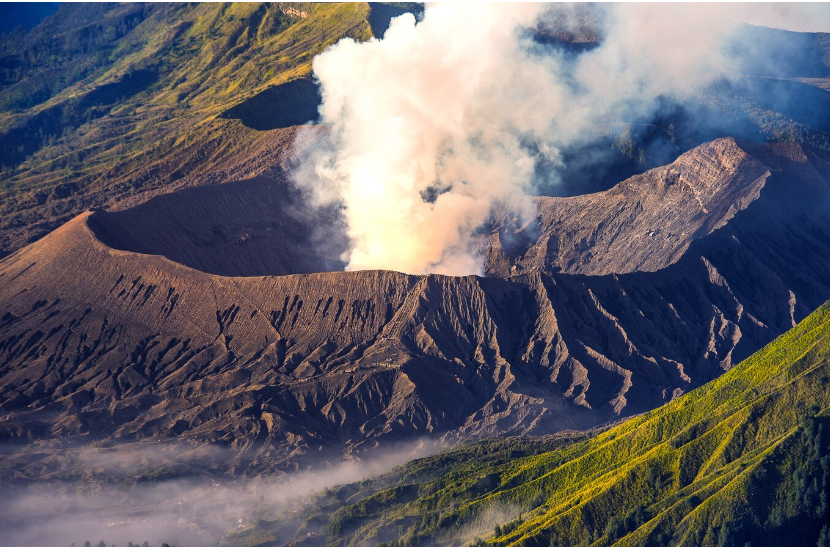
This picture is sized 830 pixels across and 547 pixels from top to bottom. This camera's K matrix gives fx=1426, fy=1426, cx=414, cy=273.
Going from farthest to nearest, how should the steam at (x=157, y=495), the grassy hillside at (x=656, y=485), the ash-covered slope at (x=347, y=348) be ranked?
the ash-covered slope at (x=347, y=348)
the steam at (x=157, y=495)
the grassy hillside at (x=656, y=485)

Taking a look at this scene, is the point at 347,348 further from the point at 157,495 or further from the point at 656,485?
the point at 656,485

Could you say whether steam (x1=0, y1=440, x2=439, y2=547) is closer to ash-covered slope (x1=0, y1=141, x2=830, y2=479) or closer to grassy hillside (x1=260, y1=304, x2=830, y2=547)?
ash-covered slope (x1=0, y1=141, x2=830, y2=479)

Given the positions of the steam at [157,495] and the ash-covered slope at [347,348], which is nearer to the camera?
the steam at [157,495]

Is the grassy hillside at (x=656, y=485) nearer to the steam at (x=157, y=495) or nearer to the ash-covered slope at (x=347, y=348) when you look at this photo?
the steam at (x=157, y=495)

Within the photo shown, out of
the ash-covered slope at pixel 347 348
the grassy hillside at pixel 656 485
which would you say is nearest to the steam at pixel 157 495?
the ash-covered slope at pixel 347 348

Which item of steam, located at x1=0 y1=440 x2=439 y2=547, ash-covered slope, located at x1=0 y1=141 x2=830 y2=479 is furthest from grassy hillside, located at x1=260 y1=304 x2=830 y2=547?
ash-covered slope, located at x1=0 y1=141 x2=830 y2=479
